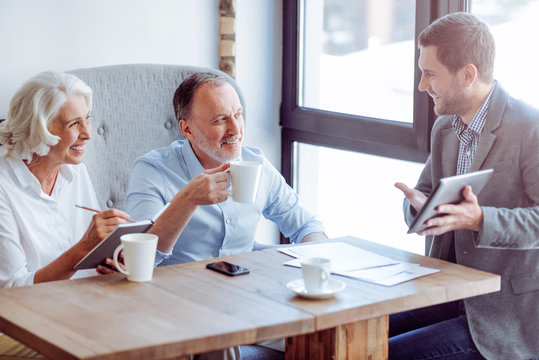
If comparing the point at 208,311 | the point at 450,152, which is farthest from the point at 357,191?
the point at 208,311

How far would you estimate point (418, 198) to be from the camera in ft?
7.13

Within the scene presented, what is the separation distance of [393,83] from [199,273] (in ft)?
5.12

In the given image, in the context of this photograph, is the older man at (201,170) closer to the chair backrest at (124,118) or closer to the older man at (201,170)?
the older man at (201,170)

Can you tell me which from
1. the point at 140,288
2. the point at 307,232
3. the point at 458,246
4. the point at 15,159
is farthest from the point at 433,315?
the point at 15,159

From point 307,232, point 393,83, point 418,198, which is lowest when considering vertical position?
point 307,232

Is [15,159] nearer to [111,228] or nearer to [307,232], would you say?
[111,228]

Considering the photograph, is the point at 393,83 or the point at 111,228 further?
the point at 393,83

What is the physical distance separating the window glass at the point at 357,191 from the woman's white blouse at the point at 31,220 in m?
1.39

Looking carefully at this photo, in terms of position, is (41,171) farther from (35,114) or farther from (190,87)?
(190,87)

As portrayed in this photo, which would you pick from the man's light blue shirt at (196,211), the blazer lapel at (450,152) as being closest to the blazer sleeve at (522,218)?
the blazer lapel at (450,152)

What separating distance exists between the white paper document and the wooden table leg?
0.35 ft

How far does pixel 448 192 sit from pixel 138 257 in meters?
0.76

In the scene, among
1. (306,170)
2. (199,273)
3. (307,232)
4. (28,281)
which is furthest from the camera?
(306,170)

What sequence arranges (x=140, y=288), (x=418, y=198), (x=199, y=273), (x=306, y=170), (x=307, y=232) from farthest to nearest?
1. (x=306, y=170)
2. (x=307, y=232)
3. (x=418, y=198)
4. (x=199, y=273)
5. (x=140, y=288)
